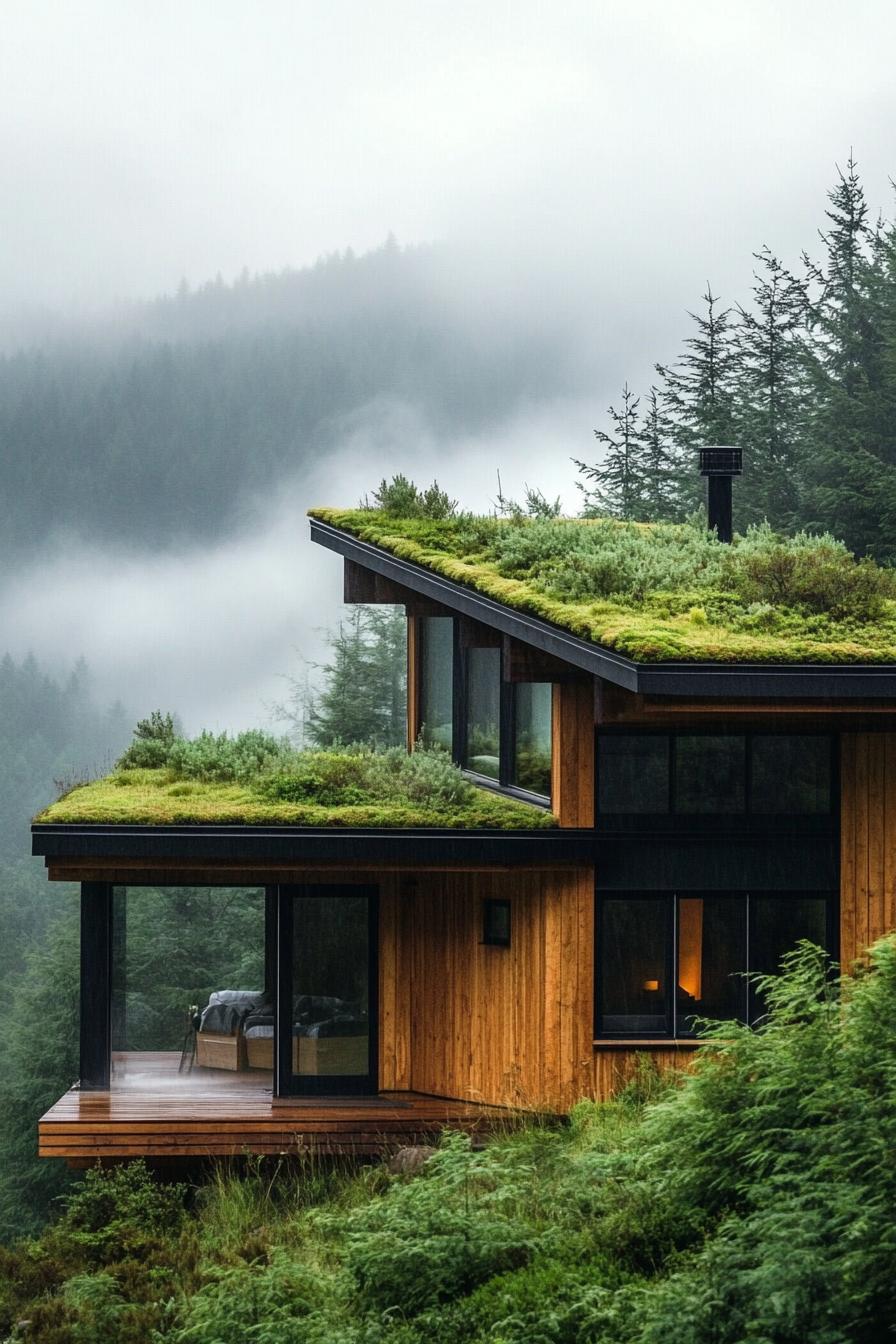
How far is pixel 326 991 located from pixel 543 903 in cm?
231

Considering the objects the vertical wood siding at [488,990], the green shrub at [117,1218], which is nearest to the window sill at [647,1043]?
the vertical wood siding at [488,990]

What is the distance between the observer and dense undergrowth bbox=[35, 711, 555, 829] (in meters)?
15.2

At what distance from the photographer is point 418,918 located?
16.8 m

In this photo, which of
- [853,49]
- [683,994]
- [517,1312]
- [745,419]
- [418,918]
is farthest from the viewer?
[853,49]

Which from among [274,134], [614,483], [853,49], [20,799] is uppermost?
[274,134]

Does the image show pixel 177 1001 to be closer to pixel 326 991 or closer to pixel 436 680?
pixel 326 991

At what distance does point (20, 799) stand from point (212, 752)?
4215 inches

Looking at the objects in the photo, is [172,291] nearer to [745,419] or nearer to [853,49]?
[853,49]

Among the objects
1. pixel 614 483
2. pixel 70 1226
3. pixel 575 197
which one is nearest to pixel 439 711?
pixel 70 1226

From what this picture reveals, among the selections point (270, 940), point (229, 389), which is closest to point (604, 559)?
point (270, 940)

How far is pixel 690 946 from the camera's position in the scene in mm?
15352

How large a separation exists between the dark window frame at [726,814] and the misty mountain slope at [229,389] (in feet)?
454

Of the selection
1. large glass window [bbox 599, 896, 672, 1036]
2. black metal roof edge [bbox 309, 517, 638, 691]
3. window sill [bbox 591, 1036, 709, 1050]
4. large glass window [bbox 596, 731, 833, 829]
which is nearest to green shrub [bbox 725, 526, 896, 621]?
large glass window [bbox 596, 731, 833, 829]

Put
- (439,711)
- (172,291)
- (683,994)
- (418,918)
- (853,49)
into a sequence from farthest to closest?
1. (172,291)
2. (853,49)
3. (439,711)
4. (418,918)
5. (683,994)
